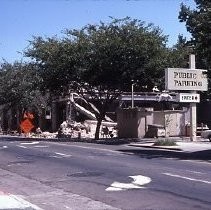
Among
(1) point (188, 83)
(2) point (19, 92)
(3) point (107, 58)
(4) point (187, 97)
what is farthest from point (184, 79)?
(2) point (19, 92)

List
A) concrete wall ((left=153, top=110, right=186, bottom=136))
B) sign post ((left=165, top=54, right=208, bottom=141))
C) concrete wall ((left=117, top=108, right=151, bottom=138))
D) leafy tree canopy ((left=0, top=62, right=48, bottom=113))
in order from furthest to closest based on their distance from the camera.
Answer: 1. leafy tree canopy ((left=0, top=62, right=48, bottom=113))
2. concrete wall ((left=153, top=110, right=186, bottom=136))
3. concrete wall ((left=117, top=108, right=151, bottom=138))
4. sign post ((left=165, top=54, right=208, bottom=141))

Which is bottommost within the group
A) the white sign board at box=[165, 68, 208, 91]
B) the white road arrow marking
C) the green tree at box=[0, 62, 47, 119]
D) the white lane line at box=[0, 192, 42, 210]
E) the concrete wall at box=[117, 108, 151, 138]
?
the white lane line at box=[0, 192, 42, 210]

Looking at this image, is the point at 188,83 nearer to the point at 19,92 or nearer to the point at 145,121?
the point at 145,121

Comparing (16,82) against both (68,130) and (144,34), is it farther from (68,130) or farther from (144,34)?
(144,34)

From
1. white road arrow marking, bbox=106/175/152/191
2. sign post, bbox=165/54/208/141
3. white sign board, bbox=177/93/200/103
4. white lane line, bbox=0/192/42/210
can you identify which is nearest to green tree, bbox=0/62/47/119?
sign post, bbox=165/54/208/141

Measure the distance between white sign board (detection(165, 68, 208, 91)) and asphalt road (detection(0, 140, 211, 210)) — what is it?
14.7m

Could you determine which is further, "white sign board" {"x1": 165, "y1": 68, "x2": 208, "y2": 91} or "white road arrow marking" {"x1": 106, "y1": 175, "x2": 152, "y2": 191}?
"white sign board" {"x1": 165, "y1": 68, "x2": 208, "y2": 91}

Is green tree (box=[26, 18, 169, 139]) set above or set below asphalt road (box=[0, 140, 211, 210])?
above

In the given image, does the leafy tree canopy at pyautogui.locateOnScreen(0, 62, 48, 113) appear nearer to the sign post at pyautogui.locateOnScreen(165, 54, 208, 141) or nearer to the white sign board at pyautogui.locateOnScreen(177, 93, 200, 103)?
the sign post at pyautogui.locateOnScreen(165, 54, 208, 141)

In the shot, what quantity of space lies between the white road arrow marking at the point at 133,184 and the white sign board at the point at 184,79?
2056 cm

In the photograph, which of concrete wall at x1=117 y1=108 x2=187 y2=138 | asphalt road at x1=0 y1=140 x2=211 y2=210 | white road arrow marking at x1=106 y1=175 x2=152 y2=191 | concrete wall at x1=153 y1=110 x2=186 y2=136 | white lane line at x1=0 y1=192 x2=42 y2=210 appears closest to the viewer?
white lane line at x1=0 y1=192 x2=42 y2=210

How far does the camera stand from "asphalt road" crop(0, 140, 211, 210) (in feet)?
37.5

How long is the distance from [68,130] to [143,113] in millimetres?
14060

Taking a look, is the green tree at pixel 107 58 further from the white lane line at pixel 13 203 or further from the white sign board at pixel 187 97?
the white lane line at pixel 13 203
